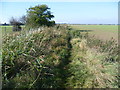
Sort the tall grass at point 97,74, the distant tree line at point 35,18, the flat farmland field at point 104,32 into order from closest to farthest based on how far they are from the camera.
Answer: the tall grass at point 97,74, the flat farmland field at point 104,32, the distant tree line at point 35,18

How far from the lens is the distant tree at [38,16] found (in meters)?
16.5

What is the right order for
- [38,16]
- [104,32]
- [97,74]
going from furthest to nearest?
Answer: [38,16]
[104,32]
[97,74]

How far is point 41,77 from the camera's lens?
349 centimetres

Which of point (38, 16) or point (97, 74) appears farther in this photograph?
point (38, 16)

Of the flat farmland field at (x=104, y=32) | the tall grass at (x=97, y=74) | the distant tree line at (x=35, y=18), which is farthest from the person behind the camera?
the distant tree line at (x=35, y=18)

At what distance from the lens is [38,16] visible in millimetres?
A: 18359

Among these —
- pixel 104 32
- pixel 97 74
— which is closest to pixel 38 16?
pixel 104 32

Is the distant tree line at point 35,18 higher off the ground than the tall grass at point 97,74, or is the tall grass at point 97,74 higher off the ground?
the distant tree line at point 35,18

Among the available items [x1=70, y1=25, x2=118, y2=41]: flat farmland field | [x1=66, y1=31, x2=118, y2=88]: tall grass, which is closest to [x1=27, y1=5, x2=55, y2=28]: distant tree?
[x1=70, y1=25, x2=118, y2=41]: flat farmland field

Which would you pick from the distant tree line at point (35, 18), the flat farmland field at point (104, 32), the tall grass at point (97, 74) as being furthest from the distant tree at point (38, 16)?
the tall grass at point (97, 74)

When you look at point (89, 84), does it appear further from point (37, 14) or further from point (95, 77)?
point (37, 14)

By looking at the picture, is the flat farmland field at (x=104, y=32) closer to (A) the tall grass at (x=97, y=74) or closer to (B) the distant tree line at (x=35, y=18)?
(A) the tall grass at (x=97, y=74)

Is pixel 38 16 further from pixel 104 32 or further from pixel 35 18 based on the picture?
pixel 104 32

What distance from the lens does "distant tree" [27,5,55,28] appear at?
16.5 metres
